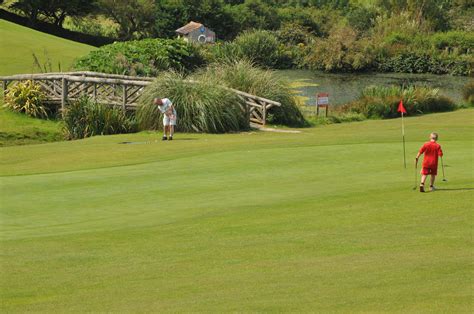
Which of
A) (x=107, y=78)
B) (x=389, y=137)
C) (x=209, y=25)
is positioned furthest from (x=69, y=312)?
(x=209, y=25)

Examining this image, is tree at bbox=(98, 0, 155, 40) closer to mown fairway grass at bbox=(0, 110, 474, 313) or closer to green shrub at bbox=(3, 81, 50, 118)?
green shrub at bbox=(3, 81, 50, 118)

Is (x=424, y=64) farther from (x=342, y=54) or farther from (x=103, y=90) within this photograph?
(x=103, y=90)

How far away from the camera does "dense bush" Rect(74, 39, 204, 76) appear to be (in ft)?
155

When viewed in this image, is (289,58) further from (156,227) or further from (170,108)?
(156,227)

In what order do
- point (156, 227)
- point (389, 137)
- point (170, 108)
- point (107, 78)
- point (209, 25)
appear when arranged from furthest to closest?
point (209, 25) → point (107, 78) → point (170, 108) → point (389, 137) → point (156, 227)

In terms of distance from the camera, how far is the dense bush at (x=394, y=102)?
43906 mm

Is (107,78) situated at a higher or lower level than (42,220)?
higher

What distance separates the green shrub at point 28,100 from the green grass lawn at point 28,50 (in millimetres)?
8929

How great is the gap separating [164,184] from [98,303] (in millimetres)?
8356

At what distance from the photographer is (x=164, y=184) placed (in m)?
19.8

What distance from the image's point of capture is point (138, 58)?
50.7 meters

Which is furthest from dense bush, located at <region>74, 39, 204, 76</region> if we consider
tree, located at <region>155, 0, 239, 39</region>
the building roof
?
tree, located at <region>155, 0, 239, 39</region>

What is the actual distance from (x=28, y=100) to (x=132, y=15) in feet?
146

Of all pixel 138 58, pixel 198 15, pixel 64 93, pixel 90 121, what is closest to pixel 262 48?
pixel 198 15
